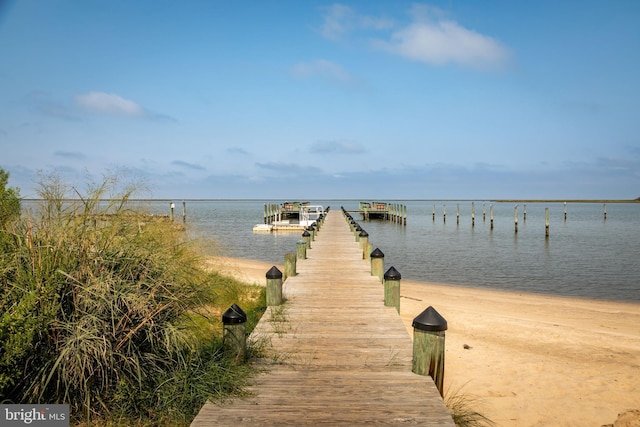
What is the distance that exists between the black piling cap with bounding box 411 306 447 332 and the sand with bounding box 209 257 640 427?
2.47 metres

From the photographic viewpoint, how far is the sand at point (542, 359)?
636 cm

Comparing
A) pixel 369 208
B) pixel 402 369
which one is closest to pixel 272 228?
pixel 369 208

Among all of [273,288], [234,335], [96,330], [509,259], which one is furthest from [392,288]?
[509,259]

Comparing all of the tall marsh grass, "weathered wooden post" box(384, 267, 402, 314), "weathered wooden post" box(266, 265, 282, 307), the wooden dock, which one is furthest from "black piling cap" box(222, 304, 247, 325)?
"weathered wooden post" box(384, 267, 402, 314)

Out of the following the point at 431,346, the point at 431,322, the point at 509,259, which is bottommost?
the point at 509,259

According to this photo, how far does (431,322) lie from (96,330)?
3.23 meters

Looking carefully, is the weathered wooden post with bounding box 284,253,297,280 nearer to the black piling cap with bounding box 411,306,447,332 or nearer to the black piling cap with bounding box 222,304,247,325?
the black piling cap with bounding box 222,304,247,325

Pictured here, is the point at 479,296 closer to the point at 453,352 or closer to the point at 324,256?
the point at 324,256

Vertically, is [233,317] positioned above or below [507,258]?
above

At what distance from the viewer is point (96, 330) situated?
370 cm

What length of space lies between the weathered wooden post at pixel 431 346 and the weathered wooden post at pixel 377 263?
534 cm

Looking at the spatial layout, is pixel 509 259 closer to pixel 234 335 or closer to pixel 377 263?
pixel 377 263

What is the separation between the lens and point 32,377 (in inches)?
146

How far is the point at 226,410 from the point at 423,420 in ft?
5.70
